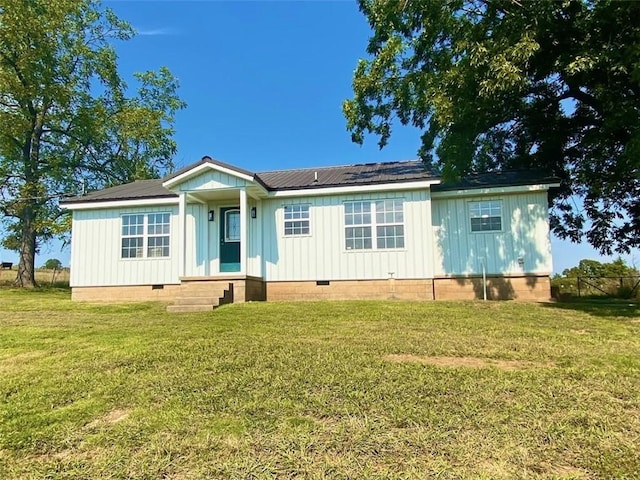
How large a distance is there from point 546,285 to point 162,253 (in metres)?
11.0

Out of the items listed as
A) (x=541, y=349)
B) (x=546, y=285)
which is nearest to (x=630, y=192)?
(x=546, y=285)

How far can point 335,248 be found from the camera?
12.8 meters

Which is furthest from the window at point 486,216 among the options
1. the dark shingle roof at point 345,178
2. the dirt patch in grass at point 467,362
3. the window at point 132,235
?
the window at point 132,235

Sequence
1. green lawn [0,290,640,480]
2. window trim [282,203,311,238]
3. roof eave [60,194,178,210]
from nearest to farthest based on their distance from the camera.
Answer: green lawn [0,290,640,480] → window trim [282,203,311,238] → roof eave [60,194,178,210]

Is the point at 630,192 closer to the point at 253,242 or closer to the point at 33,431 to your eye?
the point at 253,242

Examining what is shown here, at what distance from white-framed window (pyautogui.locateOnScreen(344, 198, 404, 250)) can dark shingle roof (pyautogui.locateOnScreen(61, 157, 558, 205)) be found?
0.65m

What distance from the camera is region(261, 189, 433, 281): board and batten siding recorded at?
12.3m

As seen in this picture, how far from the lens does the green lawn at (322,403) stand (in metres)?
2.90

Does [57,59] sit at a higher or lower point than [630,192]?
higher

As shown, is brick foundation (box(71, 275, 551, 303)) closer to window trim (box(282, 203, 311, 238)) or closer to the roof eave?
window trim (box(282, 203, 311, 238))

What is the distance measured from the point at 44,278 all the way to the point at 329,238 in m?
20.7

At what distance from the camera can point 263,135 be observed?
81.3 feet

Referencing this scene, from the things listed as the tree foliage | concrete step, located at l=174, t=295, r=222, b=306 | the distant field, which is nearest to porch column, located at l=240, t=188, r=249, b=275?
concrete step, located at l=174, t=295, r=222, b=306

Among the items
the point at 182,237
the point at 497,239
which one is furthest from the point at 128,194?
the point at 497,239
